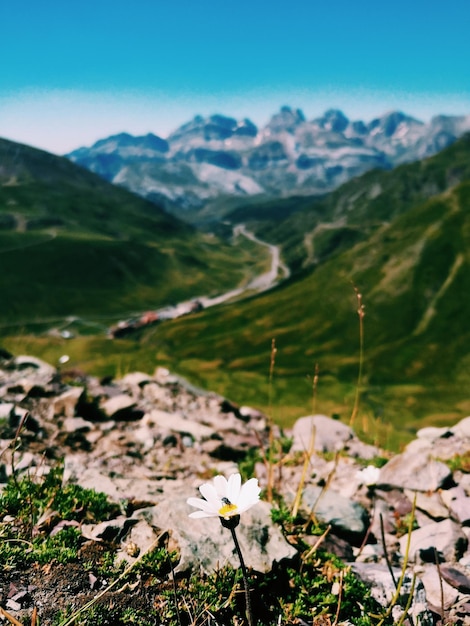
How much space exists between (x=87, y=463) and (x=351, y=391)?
64701mm

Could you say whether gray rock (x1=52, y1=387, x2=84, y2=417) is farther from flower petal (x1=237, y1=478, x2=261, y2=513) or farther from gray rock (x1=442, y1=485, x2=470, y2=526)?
flower petal (x1=237, y1=478, x2=261, y2=513)

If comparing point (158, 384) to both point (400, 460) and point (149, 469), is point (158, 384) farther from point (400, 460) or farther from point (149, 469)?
point (400, 460)

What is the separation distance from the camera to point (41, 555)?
6059mm

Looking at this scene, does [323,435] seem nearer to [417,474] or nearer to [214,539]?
[417,474]

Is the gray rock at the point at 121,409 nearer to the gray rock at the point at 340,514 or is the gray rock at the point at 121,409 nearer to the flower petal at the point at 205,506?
the gray rock at the point at 340,514

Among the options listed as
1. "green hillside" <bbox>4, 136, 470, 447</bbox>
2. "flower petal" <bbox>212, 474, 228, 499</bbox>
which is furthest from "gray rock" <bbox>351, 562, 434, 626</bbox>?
"green hillside" <bbox>4, 136, 470, 447</bbox>

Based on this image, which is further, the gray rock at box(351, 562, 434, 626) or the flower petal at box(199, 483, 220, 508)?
the gray rock at box(351, 562, 434, 626)

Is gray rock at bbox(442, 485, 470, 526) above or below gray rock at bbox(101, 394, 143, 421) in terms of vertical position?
above

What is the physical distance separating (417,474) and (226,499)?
772cm

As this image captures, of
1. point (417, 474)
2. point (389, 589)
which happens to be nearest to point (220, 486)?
point (389, 589)

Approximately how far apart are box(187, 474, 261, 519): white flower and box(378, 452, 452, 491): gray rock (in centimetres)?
711

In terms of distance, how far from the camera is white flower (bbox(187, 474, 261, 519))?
13.0 ft

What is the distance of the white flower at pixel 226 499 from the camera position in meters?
3.98

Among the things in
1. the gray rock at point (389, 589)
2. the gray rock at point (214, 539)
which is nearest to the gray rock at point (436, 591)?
the gray rock at point (389, 589)
